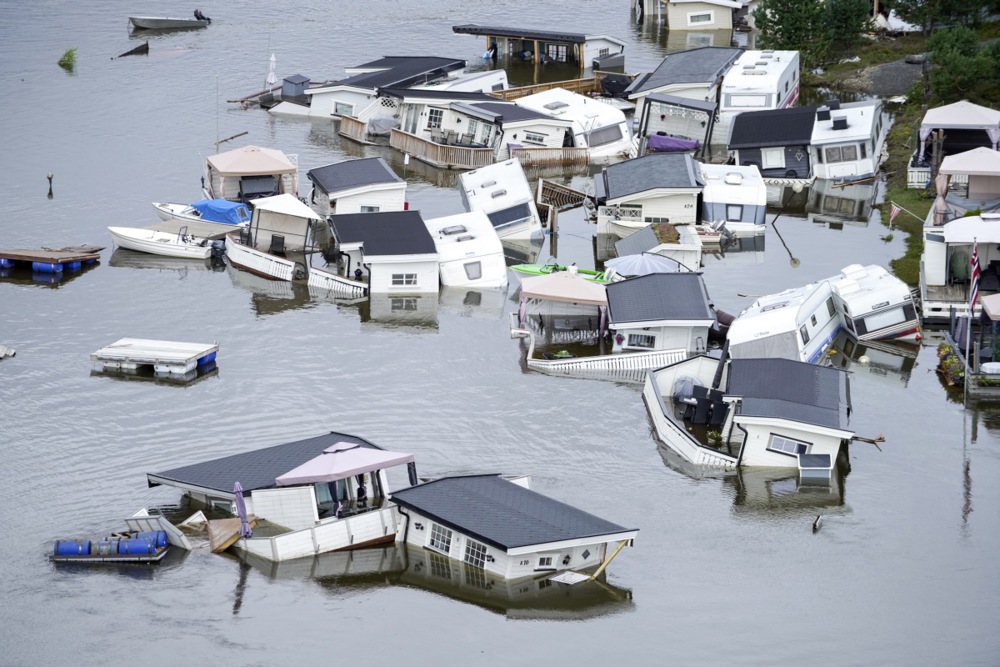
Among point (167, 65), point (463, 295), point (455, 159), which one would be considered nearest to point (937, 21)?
point (455, 159)

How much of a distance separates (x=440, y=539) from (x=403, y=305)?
813 inches

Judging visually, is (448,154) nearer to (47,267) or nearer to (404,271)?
(404,271)

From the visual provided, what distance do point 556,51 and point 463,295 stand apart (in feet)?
160

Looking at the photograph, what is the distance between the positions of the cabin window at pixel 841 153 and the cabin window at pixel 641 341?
25.4 m

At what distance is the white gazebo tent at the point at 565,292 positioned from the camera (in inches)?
1998

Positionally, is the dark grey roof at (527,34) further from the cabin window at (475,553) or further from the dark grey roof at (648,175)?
the cabin window at (475,553)

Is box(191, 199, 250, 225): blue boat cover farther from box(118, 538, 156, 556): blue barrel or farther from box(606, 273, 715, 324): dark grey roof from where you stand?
box(118, 538, 156, 556): blue barrel

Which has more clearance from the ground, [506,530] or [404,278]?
[404,278]

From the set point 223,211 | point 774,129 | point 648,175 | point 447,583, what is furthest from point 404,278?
point 774,129

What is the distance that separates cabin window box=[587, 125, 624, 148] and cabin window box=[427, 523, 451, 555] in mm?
40940

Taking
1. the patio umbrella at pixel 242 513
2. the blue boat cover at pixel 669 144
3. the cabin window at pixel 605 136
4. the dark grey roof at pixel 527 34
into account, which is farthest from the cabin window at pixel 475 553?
the dark grey roof at pixel 527 34

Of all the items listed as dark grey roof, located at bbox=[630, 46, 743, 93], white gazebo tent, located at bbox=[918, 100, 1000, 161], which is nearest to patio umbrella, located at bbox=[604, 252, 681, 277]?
white gazebo tent, located at bbox=[918, 100, 1000, 161]

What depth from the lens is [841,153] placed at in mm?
69250

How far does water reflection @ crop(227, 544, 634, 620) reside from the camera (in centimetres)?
3425
